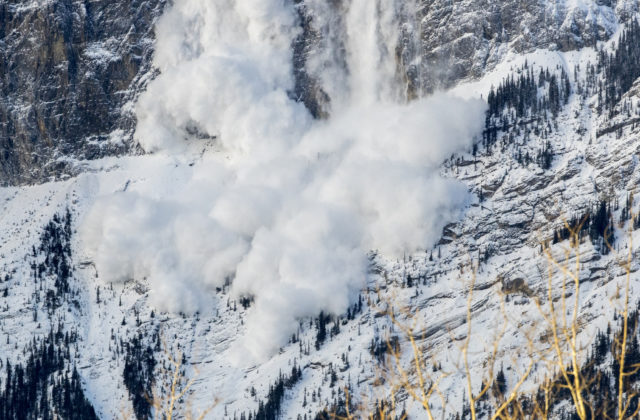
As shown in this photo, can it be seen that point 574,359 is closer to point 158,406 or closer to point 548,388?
point 548,388

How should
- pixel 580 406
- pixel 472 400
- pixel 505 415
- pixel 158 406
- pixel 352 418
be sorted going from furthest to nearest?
pixel 352 418 → pixel 158 406 → pixel 505 415 → pixel 472 400 → pixel 580 406

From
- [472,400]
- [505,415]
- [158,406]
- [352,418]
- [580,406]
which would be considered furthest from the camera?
[352,418]

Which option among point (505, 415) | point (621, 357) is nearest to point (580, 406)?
point (621, 357)

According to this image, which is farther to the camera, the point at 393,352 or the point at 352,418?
the point at 352,418

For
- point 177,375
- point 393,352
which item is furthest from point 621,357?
point 177,375

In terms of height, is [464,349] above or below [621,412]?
above

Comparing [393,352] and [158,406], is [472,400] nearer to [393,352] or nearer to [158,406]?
[393,352]

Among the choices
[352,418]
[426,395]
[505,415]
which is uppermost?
[426,395]

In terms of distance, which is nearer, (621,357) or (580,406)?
(580,406)

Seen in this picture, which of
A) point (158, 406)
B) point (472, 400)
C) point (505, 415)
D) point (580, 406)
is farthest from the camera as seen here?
point (158, 406)
